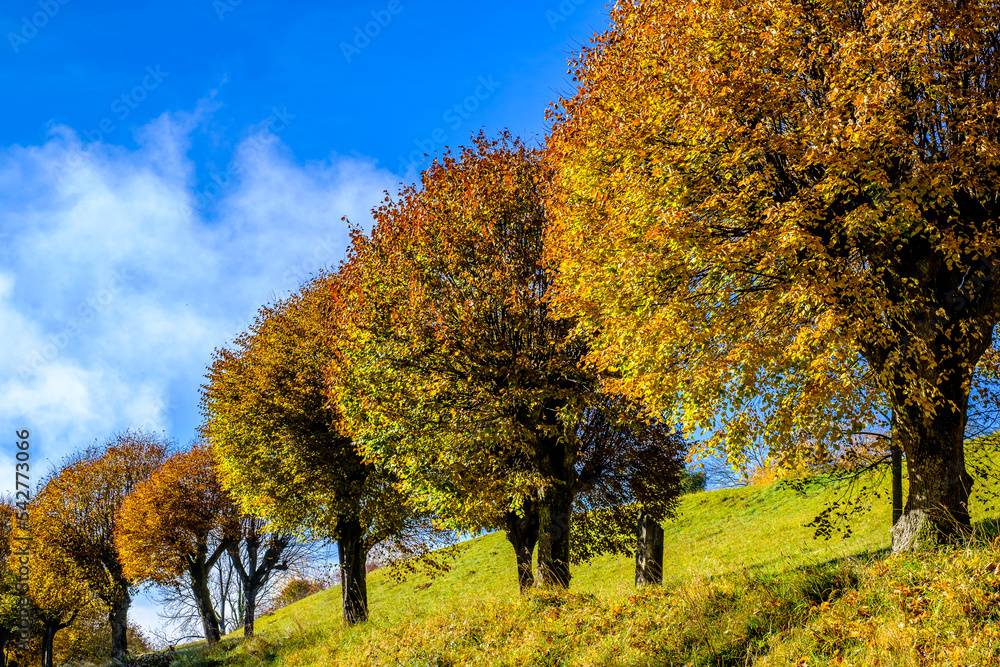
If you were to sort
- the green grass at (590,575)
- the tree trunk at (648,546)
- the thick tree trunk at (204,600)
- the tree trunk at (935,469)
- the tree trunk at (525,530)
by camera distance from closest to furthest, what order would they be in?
1. the tree trunk at (935,469)
2. the green grass at (590,575)
3. the tree trunk at (525,530)
4. the tree trunk at (648,546)
5. the thick tree trunk at (204,600)

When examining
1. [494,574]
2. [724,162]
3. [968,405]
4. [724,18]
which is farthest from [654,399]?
[494,574]

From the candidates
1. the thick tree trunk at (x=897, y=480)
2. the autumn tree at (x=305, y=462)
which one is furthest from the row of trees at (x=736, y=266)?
the autumn tree at (x=305, y=462)

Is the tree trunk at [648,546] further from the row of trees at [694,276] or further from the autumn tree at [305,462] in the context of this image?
the autumn tree at [305,462]

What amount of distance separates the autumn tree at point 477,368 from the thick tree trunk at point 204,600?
22999mm

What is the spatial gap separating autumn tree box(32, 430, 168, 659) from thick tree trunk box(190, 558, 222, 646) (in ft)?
26.0

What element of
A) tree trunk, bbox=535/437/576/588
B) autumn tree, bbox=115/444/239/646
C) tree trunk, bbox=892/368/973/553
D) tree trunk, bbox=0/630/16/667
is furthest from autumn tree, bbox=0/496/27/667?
tree trunk, bbox=892/368/973/553

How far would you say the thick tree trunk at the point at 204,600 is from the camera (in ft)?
112

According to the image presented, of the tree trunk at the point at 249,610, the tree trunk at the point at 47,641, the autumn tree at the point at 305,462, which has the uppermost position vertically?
the autumn tree at the point at 305,462

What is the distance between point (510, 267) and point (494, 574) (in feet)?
79.1

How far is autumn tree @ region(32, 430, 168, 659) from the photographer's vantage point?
41.4 metres

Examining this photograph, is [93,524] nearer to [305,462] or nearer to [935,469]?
[305,462]

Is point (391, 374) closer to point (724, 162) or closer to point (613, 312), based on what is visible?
point (613, 312)

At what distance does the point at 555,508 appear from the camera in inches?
680

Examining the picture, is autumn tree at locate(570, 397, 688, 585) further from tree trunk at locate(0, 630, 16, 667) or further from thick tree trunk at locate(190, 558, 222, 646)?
tree trunk at locate(0, 630, 16, 667)
